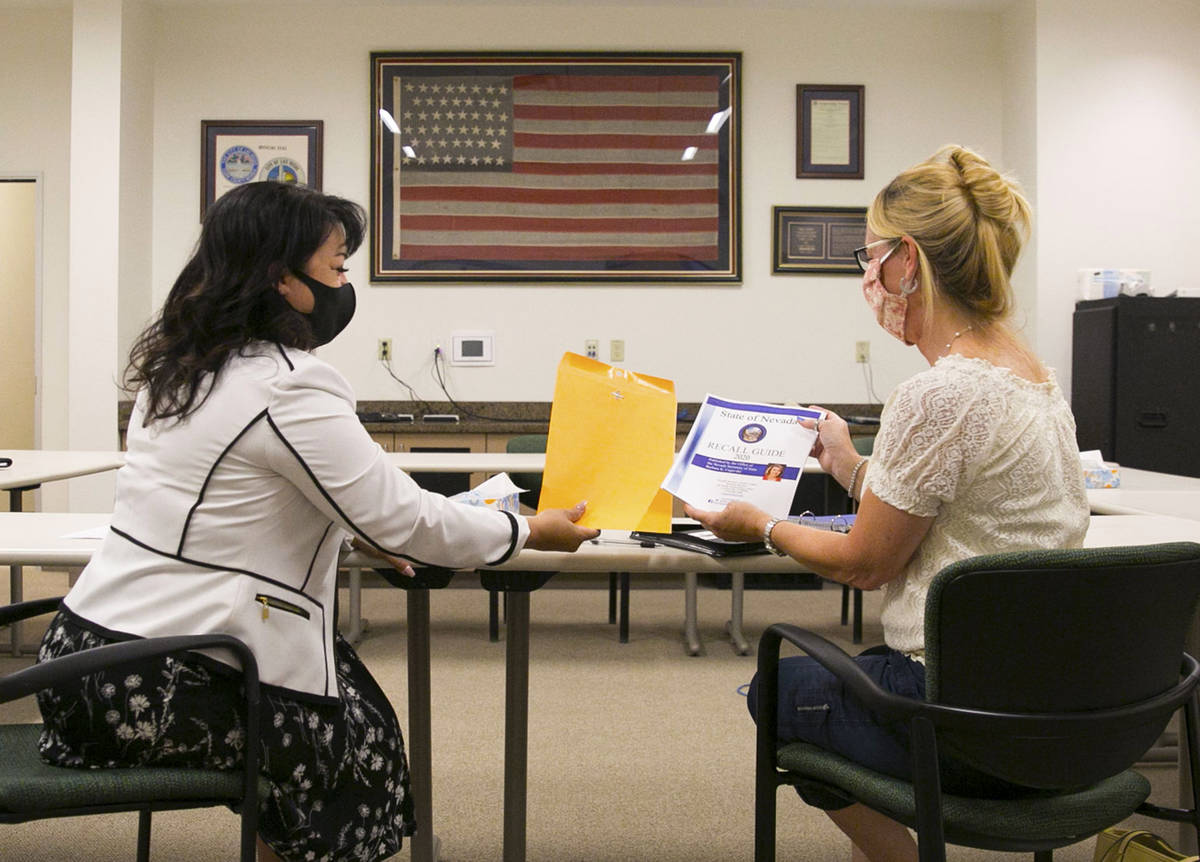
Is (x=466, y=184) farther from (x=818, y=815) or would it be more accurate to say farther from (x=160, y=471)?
(x=160, y=471)

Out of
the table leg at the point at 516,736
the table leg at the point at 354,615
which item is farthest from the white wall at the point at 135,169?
the table leg at the point at 516,736

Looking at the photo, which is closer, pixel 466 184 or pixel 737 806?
pixel 737 806

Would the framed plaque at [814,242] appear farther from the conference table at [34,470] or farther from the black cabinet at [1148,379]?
the conference table at [34,470]

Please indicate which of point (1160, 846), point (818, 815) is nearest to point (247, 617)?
point (1160, 846)

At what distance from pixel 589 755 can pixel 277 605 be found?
1.58 m

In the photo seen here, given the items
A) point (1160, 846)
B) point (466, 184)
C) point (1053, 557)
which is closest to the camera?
point (1053, 557)

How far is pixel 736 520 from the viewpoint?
145cm

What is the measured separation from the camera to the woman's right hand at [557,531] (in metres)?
1.40

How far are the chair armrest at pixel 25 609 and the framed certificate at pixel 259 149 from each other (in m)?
4.32

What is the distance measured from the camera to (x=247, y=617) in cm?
118

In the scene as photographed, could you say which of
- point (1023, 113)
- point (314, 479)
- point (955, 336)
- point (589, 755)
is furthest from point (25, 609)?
point (1023, 113)

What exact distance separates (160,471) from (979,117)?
17.5 ft

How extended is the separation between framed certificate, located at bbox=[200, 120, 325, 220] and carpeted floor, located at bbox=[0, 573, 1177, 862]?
2.56 metres

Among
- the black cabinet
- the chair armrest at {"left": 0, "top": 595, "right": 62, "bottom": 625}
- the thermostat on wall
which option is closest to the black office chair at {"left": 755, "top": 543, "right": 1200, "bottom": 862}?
the chair armrest at {"left": 0, "top": 595, "right": 62, "bottom": 625}
